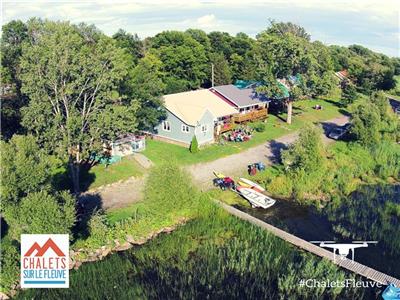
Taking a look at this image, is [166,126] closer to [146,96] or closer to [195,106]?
[195,106]

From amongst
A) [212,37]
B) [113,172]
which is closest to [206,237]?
[113,172]

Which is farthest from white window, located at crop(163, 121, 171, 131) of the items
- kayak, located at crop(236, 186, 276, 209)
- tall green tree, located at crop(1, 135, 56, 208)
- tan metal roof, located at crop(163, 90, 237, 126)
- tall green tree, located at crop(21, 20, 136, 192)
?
tall green tree, located at crop(1, 135, 56, 208)

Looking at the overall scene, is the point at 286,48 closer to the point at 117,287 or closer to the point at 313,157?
the point at 313,157
